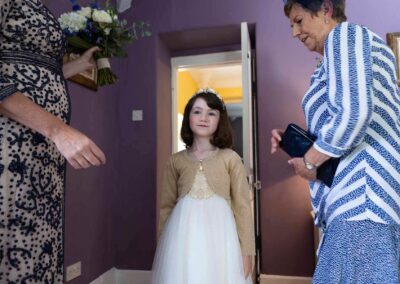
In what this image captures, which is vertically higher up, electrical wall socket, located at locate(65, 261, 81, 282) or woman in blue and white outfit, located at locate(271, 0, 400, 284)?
woman in blue and white outfit, located at locate(271, 0, 400, 284)

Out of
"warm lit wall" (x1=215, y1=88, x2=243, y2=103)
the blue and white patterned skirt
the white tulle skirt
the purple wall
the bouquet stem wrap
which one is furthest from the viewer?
"warm lit wall" (x1=215, y1=88, x2=243, y2=103)

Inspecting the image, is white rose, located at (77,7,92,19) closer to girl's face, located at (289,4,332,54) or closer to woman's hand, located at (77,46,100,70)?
woman's hand, located at (77,46,100,70)

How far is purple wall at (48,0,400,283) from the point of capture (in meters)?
2.22

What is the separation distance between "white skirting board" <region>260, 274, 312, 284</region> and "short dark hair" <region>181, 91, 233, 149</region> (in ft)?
3.84

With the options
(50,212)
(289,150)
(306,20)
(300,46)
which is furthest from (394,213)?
(300,46)

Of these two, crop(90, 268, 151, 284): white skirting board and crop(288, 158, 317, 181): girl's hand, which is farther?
crop(90, 268, 151, 284): white skirting board

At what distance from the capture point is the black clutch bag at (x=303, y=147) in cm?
82

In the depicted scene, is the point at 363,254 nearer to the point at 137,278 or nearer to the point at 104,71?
the point at 104,71

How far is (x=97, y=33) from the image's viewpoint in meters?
1.25

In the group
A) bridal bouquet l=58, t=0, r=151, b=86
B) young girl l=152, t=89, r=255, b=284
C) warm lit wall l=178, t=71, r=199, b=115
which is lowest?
young girl l=152, t=89, r=255, b=284

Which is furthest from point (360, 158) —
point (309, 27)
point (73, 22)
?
point (73, 22)

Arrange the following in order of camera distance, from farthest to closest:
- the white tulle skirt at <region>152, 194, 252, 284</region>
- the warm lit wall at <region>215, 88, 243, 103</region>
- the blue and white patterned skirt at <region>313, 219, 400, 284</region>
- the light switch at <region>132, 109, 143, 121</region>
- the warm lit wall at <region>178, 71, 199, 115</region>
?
1. the warm lit wall at <region>215, 88, 243, 103</region>
2. the warm lit wall at <region>178, 71, 199, 115</region>
3. the light switch at <region>132, 109, 143, 121</region>
4. the white tulle skirt at <region>152, 194, 252, 284</region>
5. the blue and white patterned skirt at <region>313, 219, 400, 284</region>

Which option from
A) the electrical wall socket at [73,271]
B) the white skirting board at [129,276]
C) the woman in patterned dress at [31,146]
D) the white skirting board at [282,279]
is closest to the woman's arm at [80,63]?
the woman in patterned dress at [31,146]

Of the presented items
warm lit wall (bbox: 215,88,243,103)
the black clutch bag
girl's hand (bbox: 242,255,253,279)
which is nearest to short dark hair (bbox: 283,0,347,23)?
the black clutch bag
